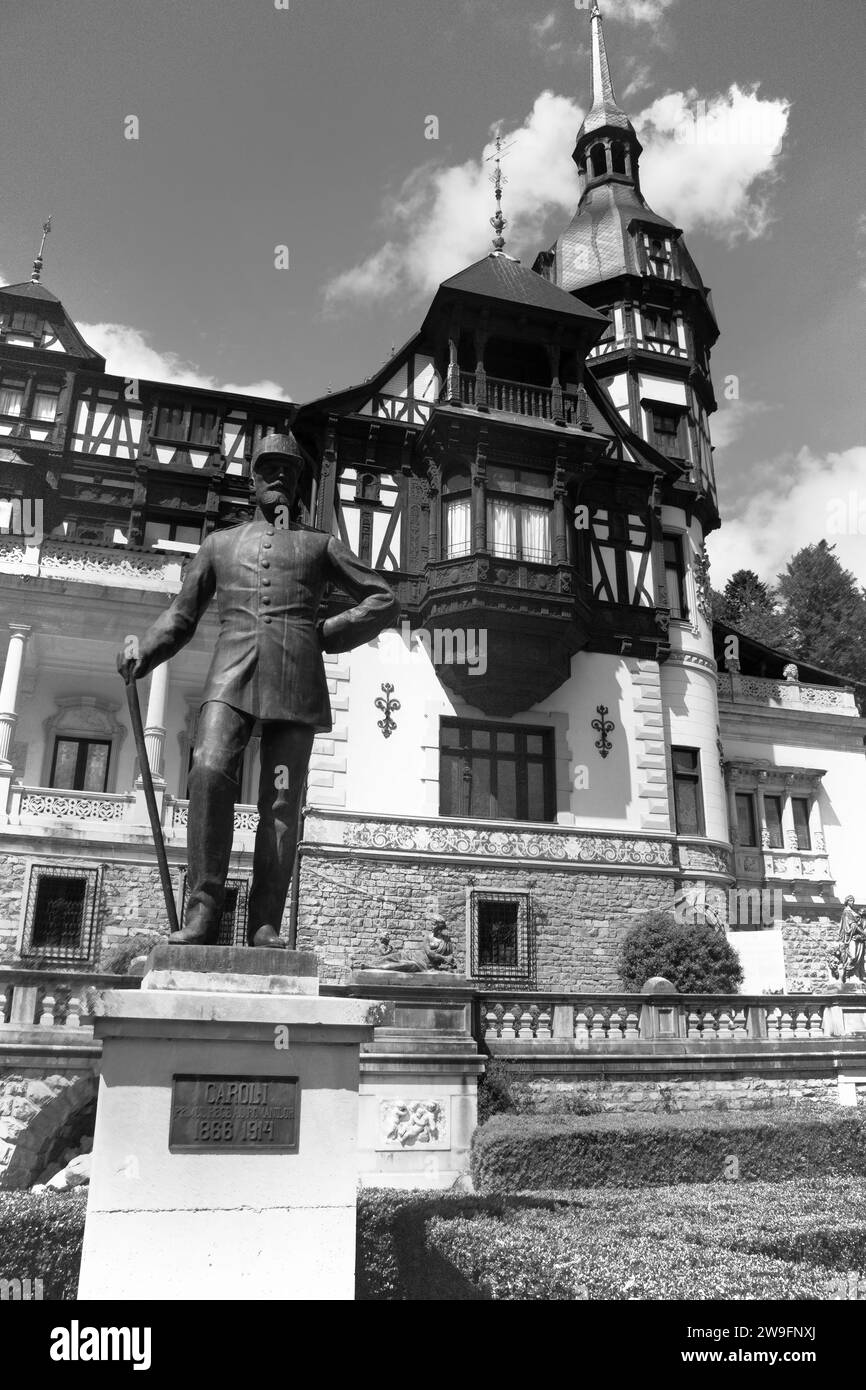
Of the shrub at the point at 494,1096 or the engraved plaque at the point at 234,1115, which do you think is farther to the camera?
the shrub at the point at 494,1096

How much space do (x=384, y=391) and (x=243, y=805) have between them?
39.2ft

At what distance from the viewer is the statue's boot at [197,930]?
5.69 meters

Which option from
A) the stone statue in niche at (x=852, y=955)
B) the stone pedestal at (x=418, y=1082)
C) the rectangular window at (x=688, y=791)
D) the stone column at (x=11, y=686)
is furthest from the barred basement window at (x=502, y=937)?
the stone column at (x=11, y=686)

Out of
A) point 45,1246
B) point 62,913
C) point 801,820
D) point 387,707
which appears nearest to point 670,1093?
point 45,1246

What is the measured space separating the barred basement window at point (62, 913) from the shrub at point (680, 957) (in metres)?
12.4

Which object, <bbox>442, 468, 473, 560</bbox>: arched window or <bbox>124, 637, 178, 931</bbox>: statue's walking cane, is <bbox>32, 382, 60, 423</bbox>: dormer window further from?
<bbox>124, 637, 178, 931</bbox>: statue's walking cane

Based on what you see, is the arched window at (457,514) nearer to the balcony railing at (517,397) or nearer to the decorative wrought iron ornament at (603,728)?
the balcony railing at (517,397)

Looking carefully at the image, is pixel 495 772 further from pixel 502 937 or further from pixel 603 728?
pixel 502 937

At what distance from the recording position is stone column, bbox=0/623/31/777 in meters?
24.5

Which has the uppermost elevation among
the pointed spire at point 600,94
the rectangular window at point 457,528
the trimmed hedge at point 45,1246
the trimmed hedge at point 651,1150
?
the pointed spire at point 600,94

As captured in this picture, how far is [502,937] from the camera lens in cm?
2488

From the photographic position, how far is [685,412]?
33281 millimetres

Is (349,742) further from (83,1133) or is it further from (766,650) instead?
(766,650)
